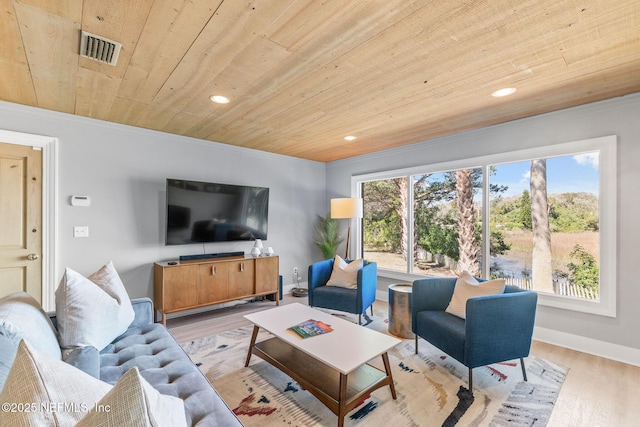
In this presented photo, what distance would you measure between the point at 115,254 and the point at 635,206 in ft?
16.9

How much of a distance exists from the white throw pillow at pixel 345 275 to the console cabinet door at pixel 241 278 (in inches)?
42.1

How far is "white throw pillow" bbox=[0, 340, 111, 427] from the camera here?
66cm

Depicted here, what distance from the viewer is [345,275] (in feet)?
11.6

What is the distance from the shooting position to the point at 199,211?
142 inches

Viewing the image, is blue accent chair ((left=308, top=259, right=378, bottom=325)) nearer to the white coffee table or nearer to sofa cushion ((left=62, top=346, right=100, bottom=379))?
the white coffee table

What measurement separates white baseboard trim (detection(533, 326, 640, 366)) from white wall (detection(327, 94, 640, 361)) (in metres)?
0.02

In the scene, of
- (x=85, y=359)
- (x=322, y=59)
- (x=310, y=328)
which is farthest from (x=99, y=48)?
(x=310, y=328)

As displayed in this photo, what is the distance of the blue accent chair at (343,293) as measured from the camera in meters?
3.19

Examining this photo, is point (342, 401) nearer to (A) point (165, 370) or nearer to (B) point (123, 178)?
(A) point (165, 370)

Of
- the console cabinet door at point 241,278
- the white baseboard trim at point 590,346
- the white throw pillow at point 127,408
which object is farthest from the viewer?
the console cabinet door at point 241,278

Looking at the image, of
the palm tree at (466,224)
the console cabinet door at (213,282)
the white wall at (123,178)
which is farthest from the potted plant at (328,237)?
the palm tree at (466,224)

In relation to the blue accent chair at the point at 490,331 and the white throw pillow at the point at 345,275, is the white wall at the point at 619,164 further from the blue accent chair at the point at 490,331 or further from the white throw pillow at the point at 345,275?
the white throw pillow at the point at 345,275

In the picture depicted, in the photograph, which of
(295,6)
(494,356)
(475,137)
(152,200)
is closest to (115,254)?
(152,200)

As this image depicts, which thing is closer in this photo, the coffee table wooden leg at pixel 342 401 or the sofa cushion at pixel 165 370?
the sofa cushion at pixel 165 370
